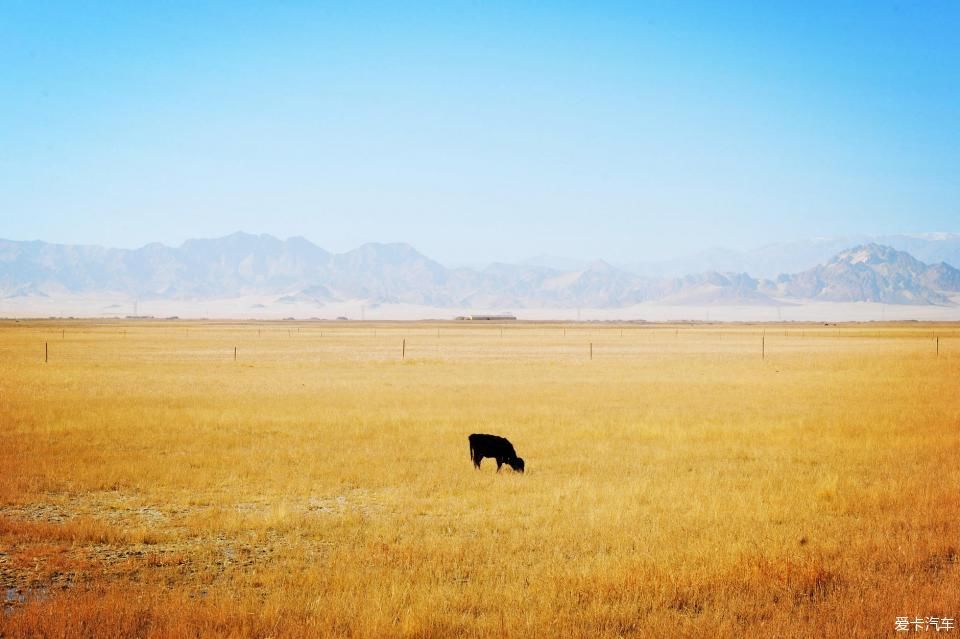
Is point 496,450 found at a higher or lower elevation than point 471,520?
higher

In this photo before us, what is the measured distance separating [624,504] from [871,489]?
481 centimetres

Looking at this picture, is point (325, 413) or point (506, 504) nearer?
point (506, 504)

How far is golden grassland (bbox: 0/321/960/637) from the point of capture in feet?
25.4

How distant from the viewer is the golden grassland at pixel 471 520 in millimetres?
7746

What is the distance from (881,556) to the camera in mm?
9562

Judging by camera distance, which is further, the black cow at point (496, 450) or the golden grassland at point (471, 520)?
the black cow at point (496, 450)

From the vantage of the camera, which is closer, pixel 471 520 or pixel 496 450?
pixel 471 520

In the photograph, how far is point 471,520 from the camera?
11586 mm

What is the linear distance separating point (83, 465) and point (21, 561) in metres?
7.05

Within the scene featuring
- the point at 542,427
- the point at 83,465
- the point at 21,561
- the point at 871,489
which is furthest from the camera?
the point at 542,427

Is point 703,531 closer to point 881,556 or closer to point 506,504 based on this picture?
point 881,556

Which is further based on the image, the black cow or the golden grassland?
the black cow

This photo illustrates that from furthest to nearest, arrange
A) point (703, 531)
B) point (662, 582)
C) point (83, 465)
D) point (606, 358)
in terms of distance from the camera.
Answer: point (606, 358)
point (83, 465)
point (703, 531)
point (662, 582)

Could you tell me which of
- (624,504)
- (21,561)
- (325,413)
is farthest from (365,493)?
(325,413)
